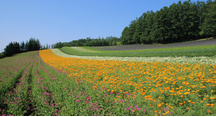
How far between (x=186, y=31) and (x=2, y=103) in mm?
59612

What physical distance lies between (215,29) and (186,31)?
11152mm

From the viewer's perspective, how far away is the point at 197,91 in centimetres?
450

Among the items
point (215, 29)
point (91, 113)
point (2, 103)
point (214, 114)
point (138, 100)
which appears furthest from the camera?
point (215, 29)

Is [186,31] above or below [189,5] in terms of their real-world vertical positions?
below

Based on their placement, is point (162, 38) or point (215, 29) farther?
point (162, 38)

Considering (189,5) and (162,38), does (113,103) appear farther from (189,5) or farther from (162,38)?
(189,5)

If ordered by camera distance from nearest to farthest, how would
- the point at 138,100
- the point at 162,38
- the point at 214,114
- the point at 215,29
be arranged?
the point at 214,114 → the point at 138,100 → the point at 215,29 → the point at 162,38

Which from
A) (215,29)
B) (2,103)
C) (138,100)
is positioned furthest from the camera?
(215,29)

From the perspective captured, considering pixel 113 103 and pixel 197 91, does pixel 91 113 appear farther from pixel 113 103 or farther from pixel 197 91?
pixel 197 91

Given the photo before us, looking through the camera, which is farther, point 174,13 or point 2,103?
point 174,13

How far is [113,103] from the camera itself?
451 centimetres

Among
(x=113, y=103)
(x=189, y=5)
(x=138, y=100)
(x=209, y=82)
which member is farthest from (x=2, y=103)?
(x=189, y=5)

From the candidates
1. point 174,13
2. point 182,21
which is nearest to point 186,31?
point 182,21

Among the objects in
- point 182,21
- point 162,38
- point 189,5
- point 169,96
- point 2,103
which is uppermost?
point 189,5
